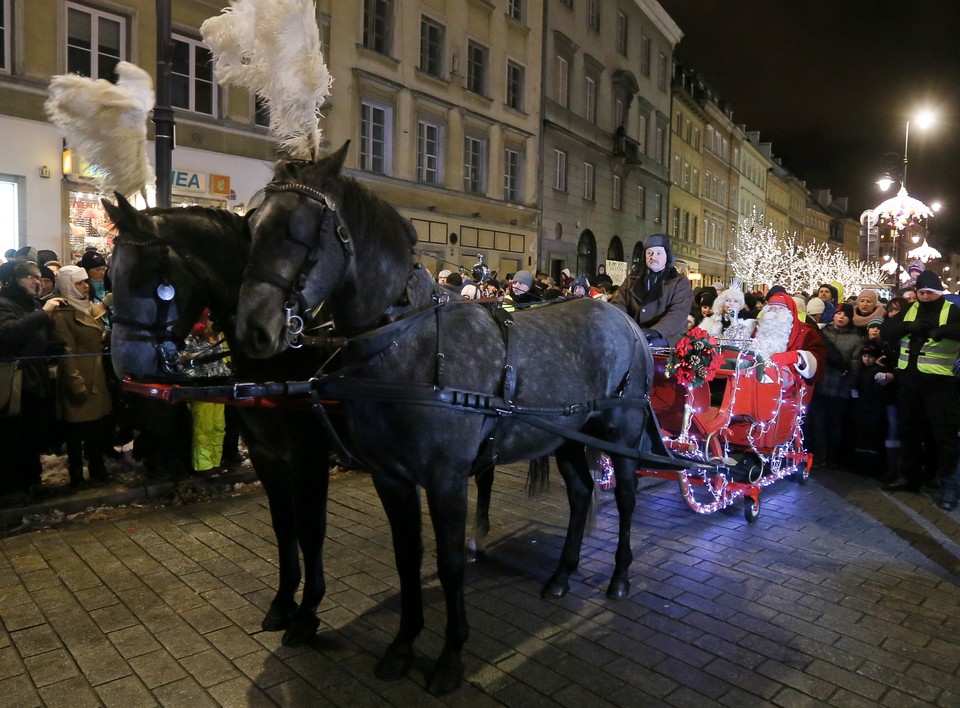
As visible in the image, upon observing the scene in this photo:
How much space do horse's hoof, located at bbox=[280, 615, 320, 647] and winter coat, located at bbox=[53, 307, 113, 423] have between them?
11.9 ft

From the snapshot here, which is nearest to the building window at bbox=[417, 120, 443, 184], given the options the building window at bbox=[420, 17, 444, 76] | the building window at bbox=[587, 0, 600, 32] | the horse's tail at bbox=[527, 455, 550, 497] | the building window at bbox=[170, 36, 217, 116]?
the building window at bbox=[420, 17, 444, 76]

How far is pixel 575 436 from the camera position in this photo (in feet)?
13.0

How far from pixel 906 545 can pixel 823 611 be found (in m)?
1.93

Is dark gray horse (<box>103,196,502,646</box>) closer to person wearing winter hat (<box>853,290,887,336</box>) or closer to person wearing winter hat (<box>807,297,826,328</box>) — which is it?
person wearing winter hat (<box>853,290,887,336</box>)

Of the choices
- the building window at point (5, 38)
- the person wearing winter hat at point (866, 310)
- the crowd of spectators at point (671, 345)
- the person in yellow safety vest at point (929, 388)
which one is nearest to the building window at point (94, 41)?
the building window at point (5, 38)

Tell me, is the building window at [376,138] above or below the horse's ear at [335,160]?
above

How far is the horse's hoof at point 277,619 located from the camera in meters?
4.02

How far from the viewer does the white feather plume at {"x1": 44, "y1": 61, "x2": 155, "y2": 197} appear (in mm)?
3928

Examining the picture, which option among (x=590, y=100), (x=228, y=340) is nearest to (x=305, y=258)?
(x=228, y=340)

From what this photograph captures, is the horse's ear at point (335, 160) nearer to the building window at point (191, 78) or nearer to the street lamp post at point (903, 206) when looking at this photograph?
the building window at point (191, 78)

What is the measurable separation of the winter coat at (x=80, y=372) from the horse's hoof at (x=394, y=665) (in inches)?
167

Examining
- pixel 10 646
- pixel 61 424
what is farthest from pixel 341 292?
pixel 61 424

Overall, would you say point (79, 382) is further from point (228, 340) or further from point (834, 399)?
point (834, 399)

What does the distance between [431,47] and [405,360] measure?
65.9 ft
